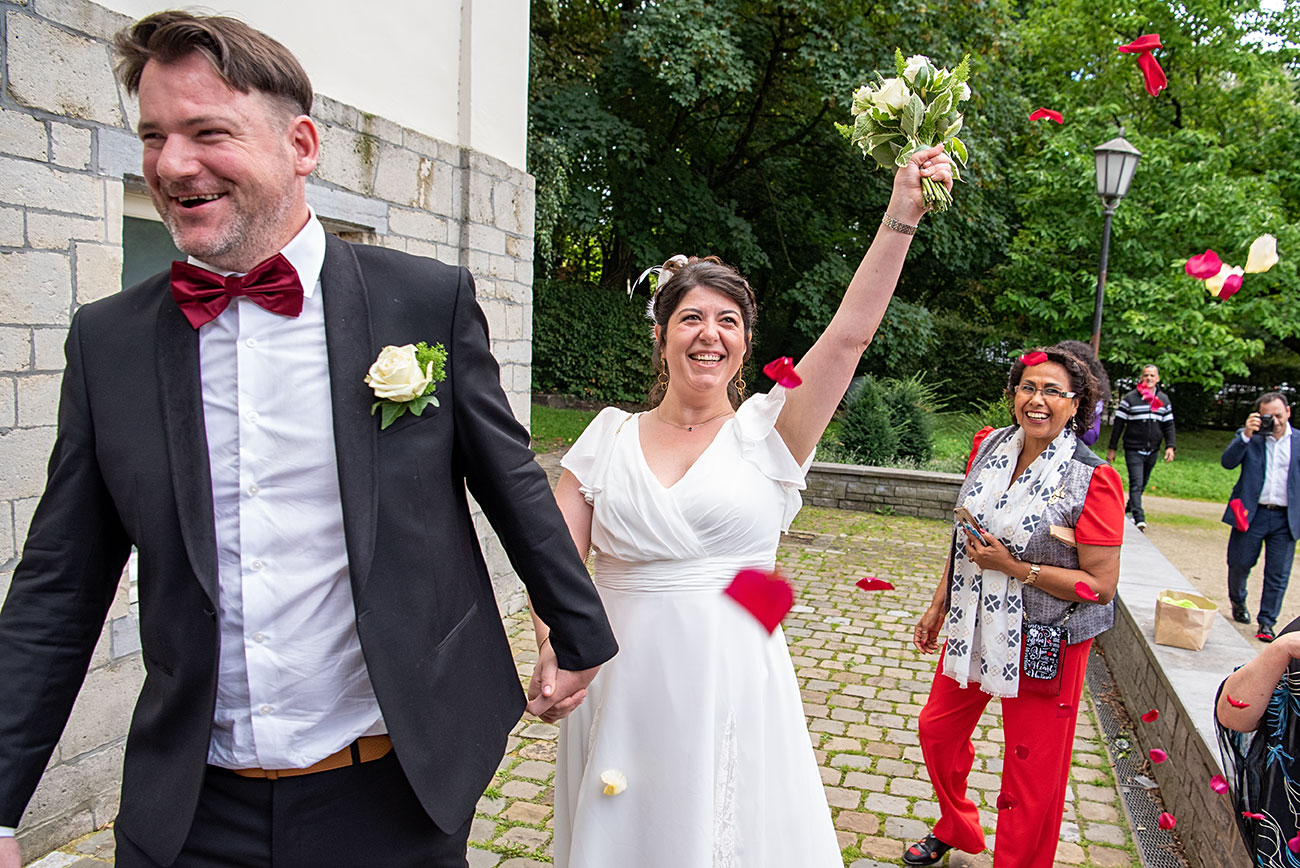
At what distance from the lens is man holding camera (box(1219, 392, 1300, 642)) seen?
751 centimetres

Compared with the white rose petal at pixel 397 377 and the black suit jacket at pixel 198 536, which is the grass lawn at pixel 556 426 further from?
the white rose petal at pixel 397 377

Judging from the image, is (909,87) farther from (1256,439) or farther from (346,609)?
(1256,439)

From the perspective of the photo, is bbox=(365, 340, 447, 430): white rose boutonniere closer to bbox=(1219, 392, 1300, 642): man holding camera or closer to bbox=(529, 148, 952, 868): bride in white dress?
bbox=(529, 148, 952, 868): bride in white dress

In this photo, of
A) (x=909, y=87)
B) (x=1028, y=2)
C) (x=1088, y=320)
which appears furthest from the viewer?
(x=1028, y=2)

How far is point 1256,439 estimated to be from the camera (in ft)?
25.5

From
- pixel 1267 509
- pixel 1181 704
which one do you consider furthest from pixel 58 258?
pixel 1267 509

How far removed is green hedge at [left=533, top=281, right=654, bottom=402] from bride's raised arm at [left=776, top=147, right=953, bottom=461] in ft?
56.0

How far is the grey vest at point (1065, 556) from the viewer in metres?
3.41

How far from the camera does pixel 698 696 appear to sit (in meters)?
2.59

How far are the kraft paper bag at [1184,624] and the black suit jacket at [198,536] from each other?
419 cm

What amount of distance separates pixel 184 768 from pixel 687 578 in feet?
4.53

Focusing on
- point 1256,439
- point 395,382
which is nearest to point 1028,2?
point 1256,439

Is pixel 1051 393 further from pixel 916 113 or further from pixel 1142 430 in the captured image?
pixel 1142 430

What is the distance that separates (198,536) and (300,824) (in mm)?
608
